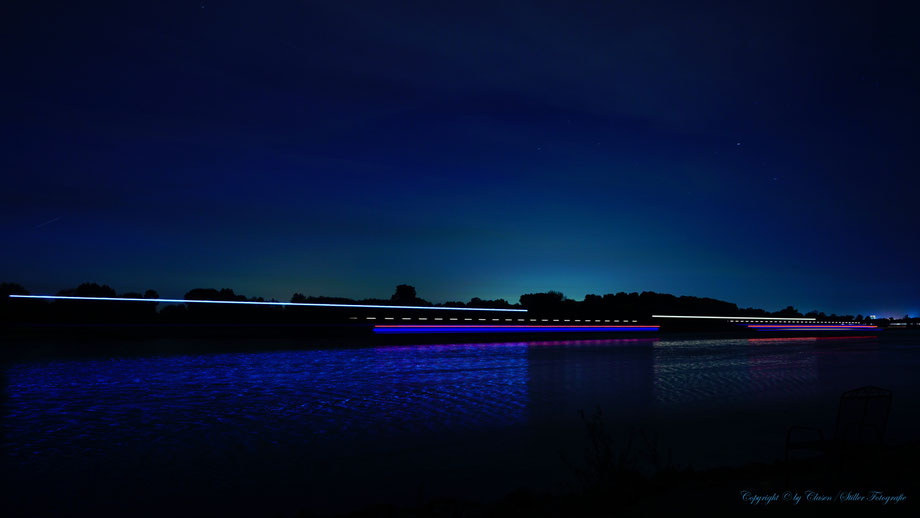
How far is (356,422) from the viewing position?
1190cm

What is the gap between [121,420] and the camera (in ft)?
38.8

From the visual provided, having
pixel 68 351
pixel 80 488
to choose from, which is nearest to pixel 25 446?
pixel 80 488

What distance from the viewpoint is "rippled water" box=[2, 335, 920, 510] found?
26.4ft

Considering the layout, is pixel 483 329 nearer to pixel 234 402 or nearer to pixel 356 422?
pixel 234 402

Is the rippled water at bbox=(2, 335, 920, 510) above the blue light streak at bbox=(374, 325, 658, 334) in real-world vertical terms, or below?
below

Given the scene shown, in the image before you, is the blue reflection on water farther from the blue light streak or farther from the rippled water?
the blue light streak

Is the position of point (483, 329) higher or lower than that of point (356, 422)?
higher

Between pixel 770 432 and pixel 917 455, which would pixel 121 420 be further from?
pixel 917 455

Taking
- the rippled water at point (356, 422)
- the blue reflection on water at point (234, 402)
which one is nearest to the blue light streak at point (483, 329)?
the blue reflection on water at point (234, 402)

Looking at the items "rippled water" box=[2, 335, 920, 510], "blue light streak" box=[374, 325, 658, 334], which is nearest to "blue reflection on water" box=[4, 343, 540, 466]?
"rippled water" box=[2, 335, 920, 510]

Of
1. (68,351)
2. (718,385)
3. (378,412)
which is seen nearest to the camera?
(378,412)

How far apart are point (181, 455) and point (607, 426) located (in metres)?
7.66

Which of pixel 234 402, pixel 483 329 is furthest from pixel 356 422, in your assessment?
pixel 483 329

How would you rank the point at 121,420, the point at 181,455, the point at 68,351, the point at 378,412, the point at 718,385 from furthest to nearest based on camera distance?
1. the point at 68,351
2. the point at 718,385
3. the point at 378,412
4. the point at 121,420
5. the point at 181,455
